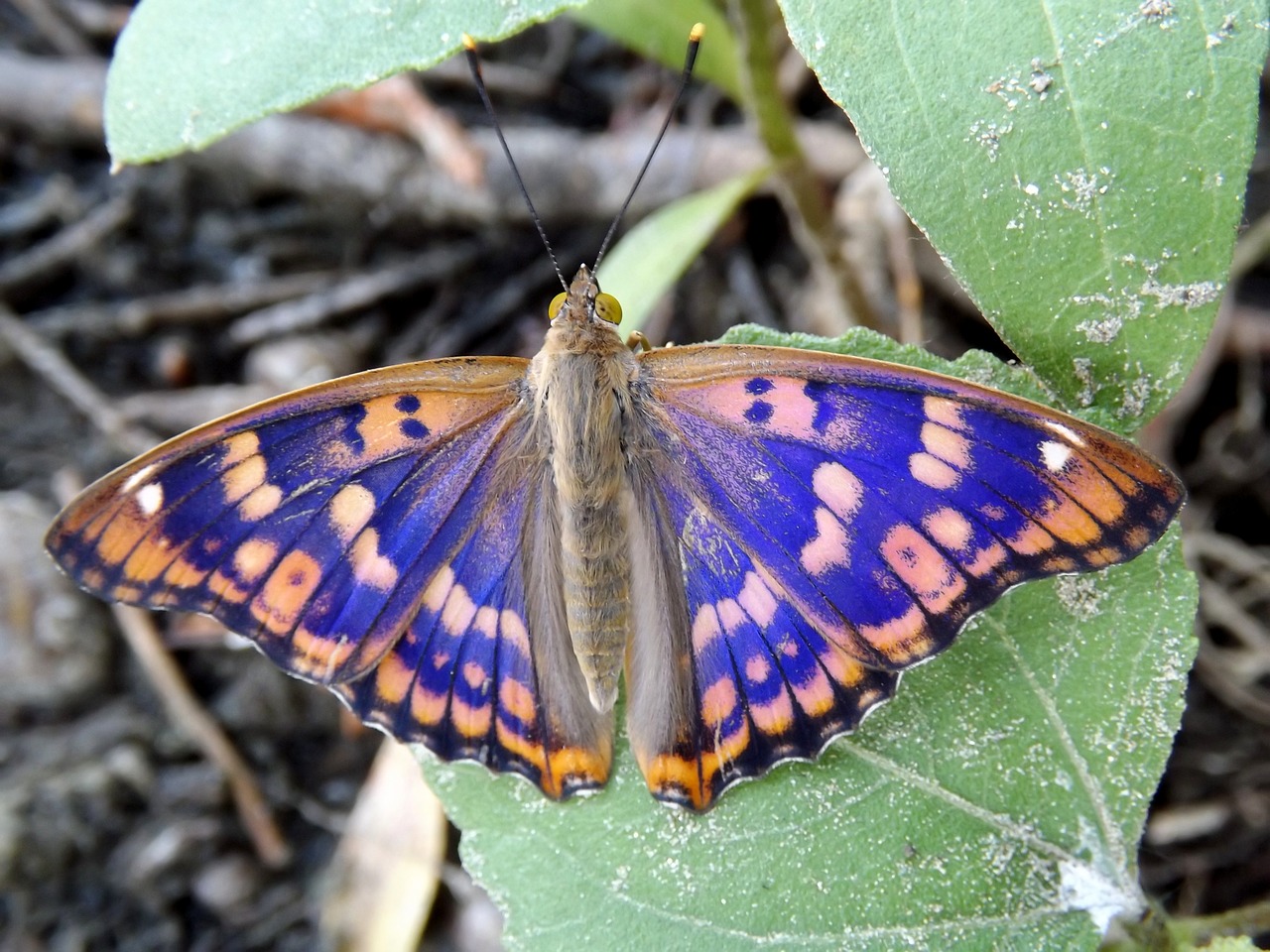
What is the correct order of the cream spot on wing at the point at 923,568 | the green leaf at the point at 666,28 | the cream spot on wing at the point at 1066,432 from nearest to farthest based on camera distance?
1. the cream spot on wing at the point at 1066,432
2. the cream spot on wing at the point at 923,568
3. the green leaf at the point at 666,28

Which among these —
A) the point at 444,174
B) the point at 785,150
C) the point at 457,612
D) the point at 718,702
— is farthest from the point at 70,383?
the point at 718,702

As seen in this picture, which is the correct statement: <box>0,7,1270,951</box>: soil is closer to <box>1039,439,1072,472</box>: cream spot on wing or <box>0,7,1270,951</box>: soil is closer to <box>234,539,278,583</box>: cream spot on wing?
<box>234,539,278,583</box>: cream spot on wing

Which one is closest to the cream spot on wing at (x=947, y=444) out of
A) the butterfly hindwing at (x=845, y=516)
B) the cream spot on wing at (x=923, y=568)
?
the butterfly hindwing at (x=845, y=516)

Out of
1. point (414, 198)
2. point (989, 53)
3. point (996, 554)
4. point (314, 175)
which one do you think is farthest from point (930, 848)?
point (314, 175)

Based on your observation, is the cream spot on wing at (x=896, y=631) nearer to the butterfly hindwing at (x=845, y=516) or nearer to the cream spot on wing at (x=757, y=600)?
the butterfly hindwing at (x=845, y=516)

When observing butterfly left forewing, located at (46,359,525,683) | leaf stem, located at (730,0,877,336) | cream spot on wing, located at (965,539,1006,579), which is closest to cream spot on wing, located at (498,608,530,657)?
butterfly left forewing, located at (46,359,525,683)

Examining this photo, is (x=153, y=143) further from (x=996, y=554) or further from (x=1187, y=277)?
(x=1187, y=277)

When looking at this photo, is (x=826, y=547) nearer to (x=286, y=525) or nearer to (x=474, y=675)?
(x=474, y=675)
